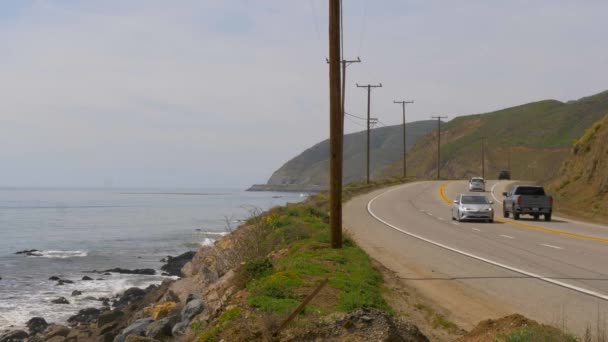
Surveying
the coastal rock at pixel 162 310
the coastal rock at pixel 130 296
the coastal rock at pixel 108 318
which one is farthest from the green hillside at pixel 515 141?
the coastal rock at pixel 162 310

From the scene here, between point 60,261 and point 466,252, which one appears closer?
point 466,252

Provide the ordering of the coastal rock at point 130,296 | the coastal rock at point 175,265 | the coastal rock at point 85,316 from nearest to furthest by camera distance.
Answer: the coastal rock at point 85,316
the coastal rock at point 130,296
the coastal rock at point 175,265

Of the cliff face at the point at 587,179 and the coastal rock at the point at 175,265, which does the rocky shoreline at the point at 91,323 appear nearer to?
the coastal rock at the point at 175,265

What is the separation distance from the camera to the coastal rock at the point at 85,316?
27.0 meters

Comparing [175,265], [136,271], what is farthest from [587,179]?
[136,271]

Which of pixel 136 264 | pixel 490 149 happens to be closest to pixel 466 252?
pixel 136 264

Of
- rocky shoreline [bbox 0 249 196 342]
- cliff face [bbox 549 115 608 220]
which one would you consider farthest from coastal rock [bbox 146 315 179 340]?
cliff face [bbox 549 115 608 220]

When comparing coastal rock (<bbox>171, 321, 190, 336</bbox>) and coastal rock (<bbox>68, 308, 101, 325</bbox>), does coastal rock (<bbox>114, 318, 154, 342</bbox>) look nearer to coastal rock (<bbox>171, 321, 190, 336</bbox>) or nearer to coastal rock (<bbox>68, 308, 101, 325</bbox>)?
coastal rock (<bbox>171, 321, 190, 336</bbox>)

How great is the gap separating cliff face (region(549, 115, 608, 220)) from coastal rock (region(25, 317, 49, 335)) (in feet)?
94.6

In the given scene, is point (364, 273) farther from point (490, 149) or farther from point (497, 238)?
point (490, 149)

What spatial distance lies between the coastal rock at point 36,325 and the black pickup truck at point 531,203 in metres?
23.3

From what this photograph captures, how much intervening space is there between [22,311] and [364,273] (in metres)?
19.5

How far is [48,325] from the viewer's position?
86.6ft

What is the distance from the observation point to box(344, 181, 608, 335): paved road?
1216 cm
